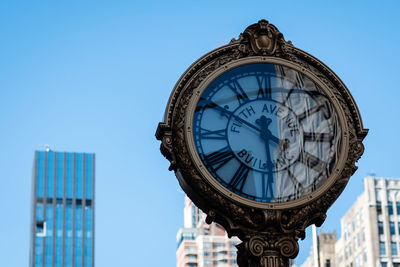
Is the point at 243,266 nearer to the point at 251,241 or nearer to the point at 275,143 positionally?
the point at 251,241

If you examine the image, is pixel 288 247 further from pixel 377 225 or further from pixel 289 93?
pixel 377 225

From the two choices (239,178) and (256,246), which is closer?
(256,246)

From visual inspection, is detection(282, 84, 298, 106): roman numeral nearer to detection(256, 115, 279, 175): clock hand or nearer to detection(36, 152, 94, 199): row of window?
detection(256, 115, 279, 175): clock hand

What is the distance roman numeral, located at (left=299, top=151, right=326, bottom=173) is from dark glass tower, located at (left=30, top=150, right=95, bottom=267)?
538 ft

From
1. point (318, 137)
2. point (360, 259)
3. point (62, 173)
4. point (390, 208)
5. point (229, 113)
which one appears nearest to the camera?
point (229, 113)

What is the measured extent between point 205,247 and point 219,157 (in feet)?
487

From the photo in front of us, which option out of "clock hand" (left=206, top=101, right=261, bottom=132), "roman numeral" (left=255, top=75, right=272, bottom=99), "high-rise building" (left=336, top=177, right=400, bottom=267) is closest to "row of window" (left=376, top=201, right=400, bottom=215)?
"high-rise building" (left=336, top=177, right=400, bottom=267)

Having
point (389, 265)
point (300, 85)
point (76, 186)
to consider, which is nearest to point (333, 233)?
point (389, 265)

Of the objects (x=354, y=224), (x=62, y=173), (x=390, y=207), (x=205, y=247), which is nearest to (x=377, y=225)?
(x=390, y=207)

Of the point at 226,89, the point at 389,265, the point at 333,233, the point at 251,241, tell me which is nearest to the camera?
the point at 251,241

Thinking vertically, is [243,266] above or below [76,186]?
below

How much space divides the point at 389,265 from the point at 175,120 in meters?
102

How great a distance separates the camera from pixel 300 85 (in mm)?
8008

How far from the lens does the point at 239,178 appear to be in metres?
7.48
